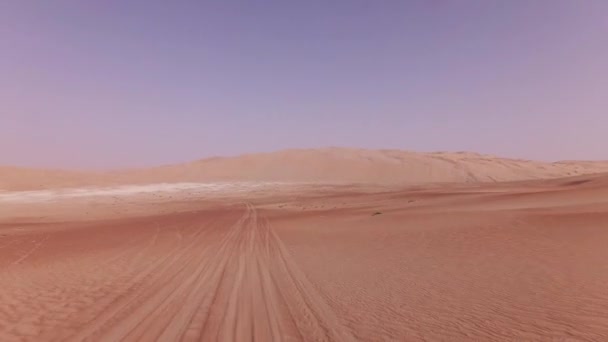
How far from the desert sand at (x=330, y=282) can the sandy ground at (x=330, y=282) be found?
35mm

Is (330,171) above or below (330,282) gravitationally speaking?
above

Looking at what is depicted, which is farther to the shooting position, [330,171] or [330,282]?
[330,171]

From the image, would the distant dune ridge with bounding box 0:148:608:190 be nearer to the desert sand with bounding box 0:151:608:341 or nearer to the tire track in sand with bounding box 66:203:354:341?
the desert sand with bounding box 0:151:608:341

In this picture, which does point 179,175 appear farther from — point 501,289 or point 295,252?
point 501,289

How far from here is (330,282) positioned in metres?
7.59

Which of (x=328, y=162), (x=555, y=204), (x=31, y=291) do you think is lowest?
(x=31, y=291)

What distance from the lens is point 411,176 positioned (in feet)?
237

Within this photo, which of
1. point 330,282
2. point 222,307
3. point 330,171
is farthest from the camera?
point 330,171

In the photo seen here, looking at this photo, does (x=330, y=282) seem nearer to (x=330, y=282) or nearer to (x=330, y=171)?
(x=330, y=282)

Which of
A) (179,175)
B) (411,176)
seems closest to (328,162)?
(411,176)

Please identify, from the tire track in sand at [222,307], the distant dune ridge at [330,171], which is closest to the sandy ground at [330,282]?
the tire track in sand at [222,307]

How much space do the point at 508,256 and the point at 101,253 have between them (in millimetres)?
12479

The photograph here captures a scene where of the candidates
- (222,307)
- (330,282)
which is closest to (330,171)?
(330,282)

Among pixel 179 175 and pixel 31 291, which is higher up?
pixel 179 175
